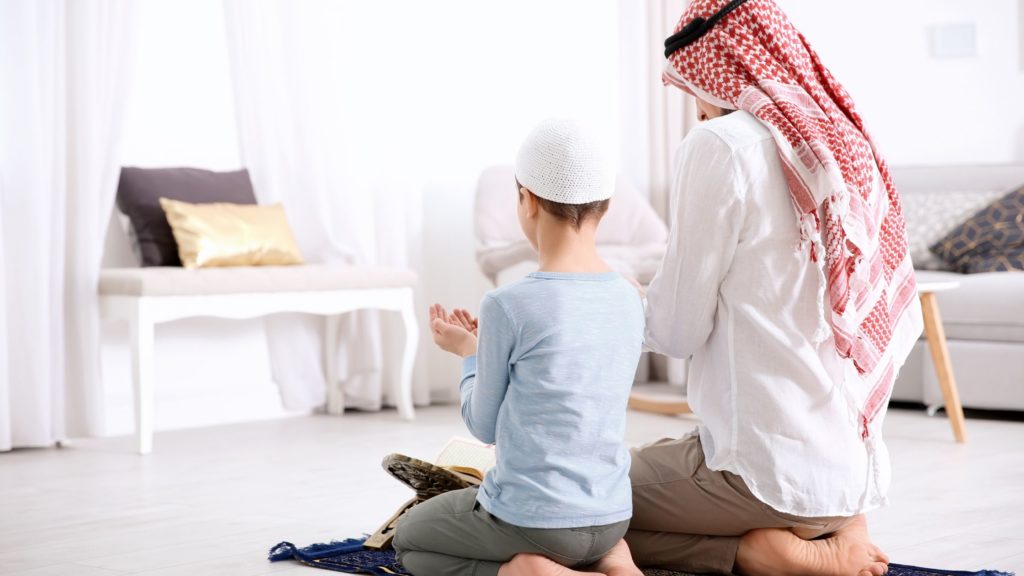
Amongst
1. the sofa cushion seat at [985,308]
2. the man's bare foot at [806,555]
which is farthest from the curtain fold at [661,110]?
the man's bare foot at [806,555]

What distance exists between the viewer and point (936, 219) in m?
4.76

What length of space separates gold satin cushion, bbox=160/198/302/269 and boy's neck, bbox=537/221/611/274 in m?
2.21

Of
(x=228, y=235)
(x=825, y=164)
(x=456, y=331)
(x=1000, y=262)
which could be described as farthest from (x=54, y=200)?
(x=1000, y=262)

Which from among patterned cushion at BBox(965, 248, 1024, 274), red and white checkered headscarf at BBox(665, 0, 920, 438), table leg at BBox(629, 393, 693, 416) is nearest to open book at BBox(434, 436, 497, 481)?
red and white checkered headscarf at BBox(665, 0, 920, 438)

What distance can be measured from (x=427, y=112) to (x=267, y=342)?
3.62 feet

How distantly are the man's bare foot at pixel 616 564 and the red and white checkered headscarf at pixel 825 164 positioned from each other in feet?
1.33

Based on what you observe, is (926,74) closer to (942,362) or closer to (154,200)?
(942,362)

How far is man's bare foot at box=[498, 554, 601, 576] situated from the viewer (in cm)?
171

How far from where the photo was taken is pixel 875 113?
550 centimetres

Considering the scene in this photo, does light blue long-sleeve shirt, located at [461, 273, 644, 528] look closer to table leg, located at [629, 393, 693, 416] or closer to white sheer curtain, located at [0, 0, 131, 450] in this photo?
white sheer curtain, located at [0, 0, 131, 450]

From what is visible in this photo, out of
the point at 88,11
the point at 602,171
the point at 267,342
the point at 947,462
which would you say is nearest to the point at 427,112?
the point at 267,342

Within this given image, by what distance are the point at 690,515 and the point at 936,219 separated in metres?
3.22

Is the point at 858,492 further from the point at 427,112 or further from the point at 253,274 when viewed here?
the point at 427,112

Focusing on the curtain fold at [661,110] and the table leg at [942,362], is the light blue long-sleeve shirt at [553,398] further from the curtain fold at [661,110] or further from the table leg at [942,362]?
the curtain fold at [661,110]
